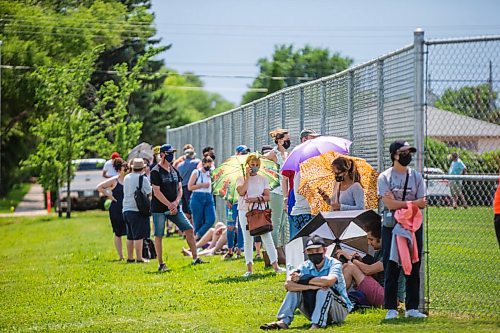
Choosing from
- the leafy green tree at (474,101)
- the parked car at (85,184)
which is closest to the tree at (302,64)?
the parked car at (85,184)

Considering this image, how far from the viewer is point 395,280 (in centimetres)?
1105

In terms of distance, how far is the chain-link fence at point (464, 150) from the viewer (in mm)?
10953

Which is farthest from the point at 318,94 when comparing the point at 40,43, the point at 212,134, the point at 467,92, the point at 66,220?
the point at 40,43

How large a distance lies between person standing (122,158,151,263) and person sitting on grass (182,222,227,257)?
1.40m

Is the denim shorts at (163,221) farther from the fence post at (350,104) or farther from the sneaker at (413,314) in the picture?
the sneaker at (413,314)

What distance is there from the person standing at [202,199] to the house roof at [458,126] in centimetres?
907

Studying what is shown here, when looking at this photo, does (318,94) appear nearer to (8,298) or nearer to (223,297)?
(223,297)

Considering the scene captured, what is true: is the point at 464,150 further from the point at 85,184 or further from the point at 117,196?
the point at 85,184

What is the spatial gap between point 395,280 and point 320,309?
0.95 metres

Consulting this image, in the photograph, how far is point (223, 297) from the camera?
1352 cm

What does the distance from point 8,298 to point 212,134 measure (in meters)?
13.8

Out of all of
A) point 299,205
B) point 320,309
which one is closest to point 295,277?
point 320,309

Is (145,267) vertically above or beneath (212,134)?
beneath

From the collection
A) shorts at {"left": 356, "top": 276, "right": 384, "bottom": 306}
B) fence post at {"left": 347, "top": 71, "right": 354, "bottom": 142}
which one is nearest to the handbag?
fence post at {"left": 347, "top": 71, "right": 354, "bottom": 142}
